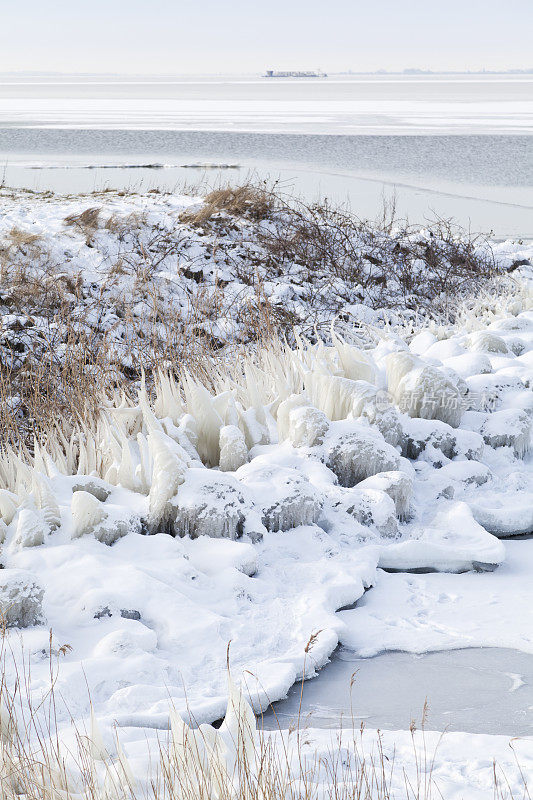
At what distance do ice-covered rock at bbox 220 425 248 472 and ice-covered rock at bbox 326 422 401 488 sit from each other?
1.39 ft

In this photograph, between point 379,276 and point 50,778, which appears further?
point 379,276

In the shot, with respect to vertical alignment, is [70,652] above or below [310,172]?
below

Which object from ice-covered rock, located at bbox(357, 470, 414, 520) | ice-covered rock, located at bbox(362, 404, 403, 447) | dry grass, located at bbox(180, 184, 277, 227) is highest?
dry grass, located at bbox(180, 184, 277, 227)

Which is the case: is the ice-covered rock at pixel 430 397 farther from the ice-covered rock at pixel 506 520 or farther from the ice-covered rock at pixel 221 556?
the ice-covered rock at pixel 221 556

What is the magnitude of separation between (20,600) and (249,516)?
3.49 feet

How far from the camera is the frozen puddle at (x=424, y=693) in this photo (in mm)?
2352

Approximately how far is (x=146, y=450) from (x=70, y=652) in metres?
1.35

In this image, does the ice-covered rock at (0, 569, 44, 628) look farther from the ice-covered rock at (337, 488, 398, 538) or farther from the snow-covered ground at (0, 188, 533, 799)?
the ice-covered rock at (337, 488, 398, 538)

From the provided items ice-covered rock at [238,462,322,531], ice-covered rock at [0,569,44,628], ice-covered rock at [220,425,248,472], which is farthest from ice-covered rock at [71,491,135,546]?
ice-covered rock at [220,425,248,472]

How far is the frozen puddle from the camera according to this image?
235 cm

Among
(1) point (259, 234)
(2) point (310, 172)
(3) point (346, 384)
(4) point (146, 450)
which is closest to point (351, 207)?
(1) point (259, 234)

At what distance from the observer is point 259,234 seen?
11.1 meters

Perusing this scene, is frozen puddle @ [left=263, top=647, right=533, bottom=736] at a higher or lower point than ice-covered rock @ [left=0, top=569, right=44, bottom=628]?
lower

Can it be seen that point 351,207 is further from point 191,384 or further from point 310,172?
point 191,384
